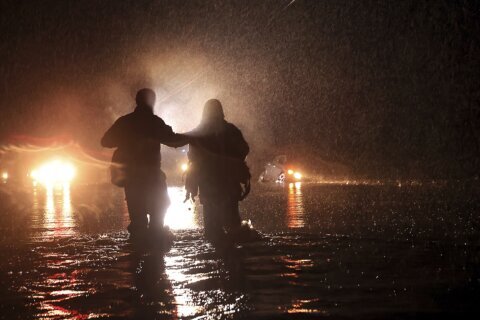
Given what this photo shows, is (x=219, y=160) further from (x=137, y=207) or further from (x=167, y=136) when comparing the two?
(x=137, y=207)

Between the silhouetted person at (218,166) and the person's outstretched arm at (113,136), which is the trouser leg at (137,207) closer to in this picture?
the person's outstretched arm at (113,136)

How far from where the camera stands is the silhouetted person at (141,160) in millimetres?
8750

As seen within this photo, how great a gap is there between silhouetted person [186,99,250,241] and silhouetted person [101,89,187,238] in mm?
503

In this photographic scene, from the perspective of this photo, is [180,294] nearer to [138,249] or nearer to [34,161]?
[138,249]

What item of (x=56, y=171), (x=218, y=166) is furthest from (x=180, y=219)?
(x=56, y=171)

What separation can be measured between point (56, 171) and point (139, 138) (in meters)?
45.6

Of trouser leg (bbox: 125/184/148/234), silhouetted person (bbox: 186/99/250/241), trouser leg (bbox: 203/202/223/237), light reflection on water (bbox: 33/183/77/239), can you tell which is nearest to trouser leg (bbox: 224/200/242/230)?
silhouetted person (bbox: 186/99/250/241)

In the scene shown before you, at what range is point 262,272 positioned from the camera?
647cm

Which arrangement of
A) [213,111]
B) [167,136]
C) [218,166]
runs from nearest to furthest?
[167,136] < [213,111] < [218,166]

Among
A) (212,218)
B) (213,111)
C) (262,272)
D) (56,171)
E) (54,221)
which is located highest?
(56,171)

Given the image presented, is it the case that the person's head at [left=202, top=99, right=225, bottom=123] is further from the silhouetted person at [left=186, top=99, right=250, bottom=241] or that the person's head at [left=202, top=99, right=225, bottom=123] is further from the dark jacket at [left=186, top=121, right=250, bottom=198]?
the dark jacket at [left=186, top=121, right=250, bottom=198]

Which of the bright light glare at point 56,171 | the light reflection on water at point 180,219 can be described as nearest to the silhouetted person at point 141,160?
the light reflection on water at point 180,219

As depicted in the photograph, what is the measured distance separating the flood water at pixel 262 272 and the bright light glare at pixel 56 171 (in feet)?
137

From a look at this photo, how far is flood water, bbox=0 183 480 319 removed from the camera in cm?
493
